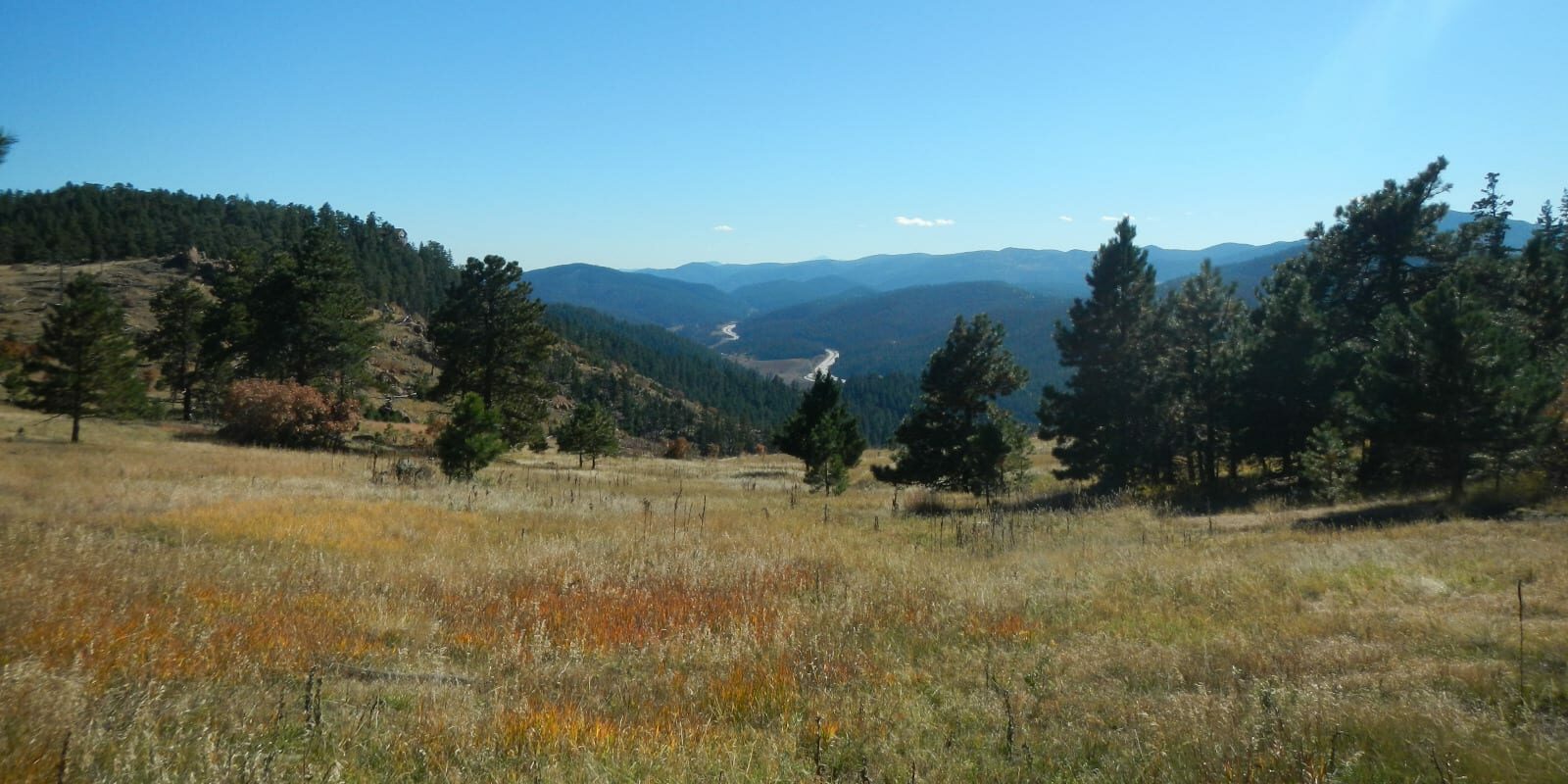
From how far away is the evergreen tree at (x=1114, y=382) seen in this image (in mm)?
26766

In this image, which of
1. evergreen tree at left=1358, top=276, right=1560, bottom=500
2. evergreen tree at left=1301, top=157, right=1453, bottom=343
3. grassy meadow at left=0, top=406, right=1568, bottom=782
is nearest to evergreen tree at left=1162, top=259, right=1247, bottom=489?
evergreen tree at left=1301, top=157, right=1453, bottom=343

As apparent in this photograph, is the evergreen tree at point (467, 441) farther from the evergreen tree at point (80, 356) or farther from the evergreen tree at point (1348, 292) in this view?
the evergreen tree at point (1348, 292)

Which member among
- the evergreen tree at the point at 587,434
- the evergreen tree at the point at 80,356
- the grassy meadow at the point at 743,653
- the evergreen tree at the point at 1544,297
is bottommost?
the evergreen tree at the point at 587,434

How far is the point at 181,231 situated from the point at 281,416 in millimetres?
117349

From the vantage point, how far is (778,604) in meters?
8.99

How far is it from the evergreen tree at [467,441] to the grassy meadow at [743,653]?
7.83 metres

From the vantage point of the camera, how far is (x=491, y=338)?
3503 cm

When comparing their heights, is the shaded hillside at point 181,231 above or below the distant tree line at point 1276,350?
above

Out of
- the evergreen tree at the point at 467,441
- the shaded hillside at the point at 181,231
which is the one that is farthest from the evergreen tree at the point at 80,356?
the shaded hillside at the point at 181,231

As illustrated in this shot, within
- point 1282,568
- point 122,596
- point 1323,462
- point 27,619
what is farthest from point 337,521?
point 1323,462

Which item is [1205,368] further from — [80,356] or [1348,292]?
[80,356]

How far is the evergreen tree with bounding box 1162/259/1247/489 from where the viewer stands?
2581 centimetres

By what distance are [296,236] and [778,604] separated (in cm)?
13890

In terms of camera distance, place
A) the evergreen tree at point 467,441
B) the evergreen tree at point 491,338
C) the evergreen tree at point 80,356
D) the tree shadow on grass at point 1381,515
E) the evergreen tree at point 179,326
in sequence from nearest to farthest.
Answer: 1. the tree shadow on grass at point 1381,515
2. the evergreen tree at point 467,441
3. the evergreen tree at point 80,356
4. the evergreen tree at point 491,338
5. the evergreen tree at point 179,326
